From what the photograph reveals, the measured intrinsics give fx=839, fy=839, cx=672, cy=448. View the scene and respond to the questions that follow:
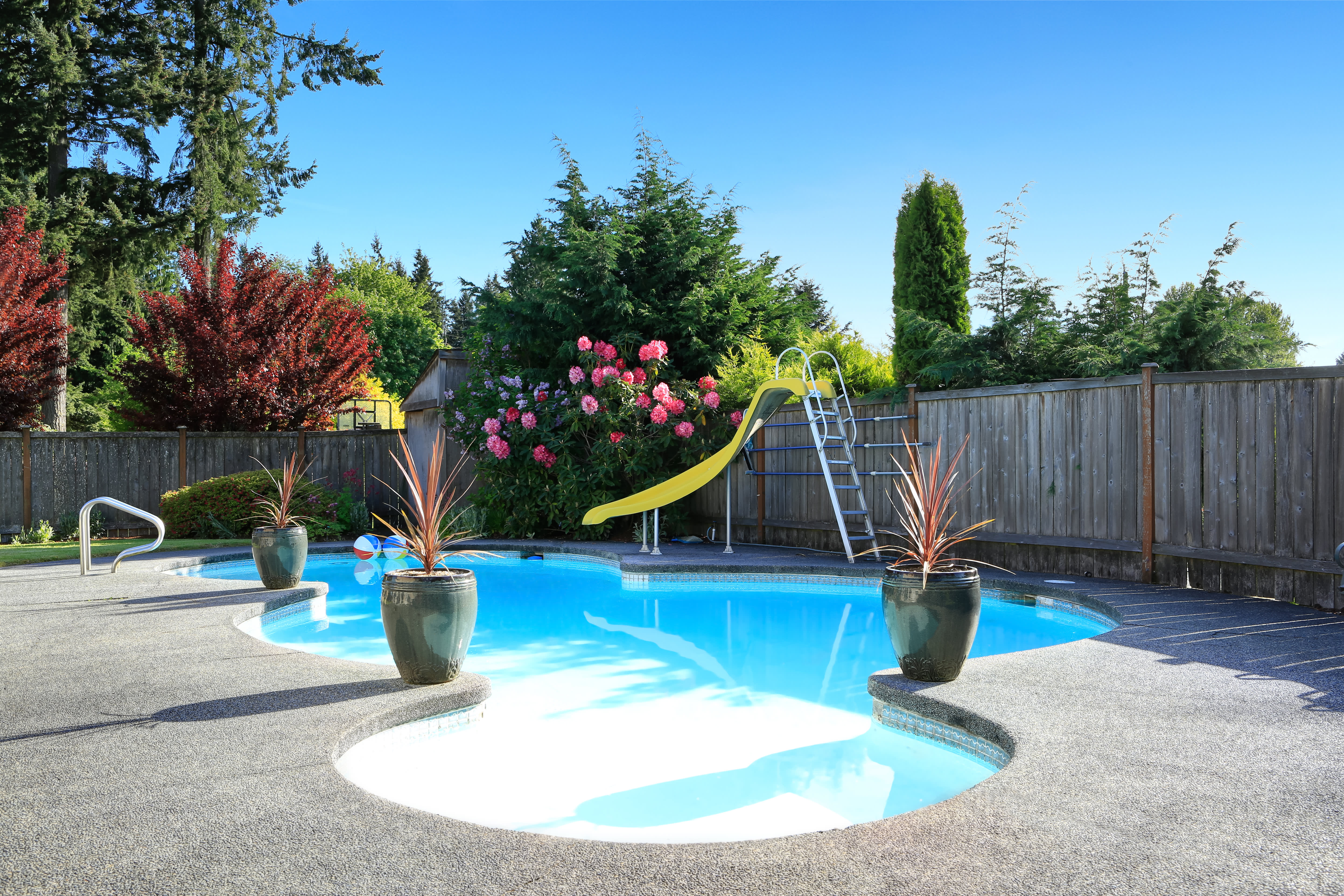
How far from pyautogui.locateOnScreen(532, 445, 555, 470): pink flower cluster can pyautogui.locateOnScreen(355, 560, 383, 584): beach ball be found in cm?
243

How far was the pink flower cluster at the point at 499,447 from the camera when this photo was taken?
1152 centimetres

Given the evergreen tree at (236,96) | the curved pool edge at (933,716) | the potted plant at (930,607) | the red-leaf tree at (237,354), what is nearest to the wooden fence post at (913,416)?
the potted plant at (930,607)

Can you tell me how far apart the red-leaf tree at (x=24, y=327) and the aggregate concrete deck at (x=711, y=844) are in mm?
10870

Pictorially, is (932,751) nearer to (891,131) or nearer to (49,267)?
(891,131)

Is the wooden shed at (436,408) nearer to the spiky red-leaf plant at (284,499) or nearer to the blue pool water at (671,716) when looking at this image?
the spiky red-leaf plant at (284,499)

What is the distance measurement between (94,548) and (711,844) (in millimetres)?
10432

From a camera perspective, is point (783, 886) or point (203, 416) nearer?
point (783, 886)

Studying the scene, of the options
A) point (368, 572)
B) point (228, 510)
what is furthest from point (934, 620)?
point (228, 510)

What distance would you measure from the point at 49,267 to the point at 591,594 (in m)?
11.3

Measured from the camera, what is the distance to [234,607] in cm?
608

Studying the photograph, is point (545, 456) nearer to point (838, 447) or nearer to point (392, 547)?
point (392, 547)

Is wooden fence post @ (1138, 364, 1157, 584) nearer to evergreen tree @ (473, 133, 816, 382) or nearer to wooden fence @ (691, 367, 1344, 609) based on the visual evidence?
wooden fence @ (691, 367, 1344, 609)

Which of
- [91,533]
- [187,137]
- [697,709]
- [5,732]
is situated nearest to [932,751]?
[697,709]

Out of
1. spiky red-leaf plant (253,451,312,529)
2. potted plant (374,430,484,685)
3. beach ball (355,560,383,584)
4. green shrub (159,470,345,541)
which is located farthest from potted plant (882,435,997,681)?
green shrub (159,470,345,541)
